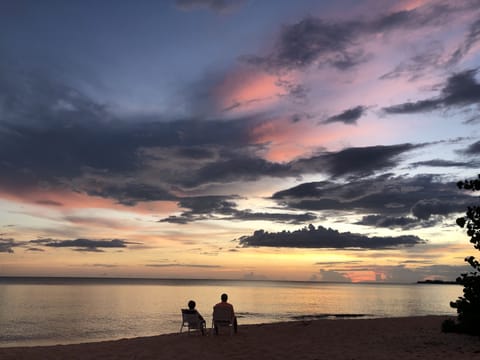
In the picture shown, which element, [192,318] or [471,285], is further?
[192,318]

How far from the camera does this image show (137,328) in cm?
4066

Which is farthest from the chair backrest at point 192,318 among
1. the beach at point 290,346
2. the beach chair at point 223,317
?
the beach chair at point 223,317

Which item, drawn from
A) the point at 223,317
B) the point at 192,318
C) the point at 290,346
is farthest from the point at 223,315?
the point at 290,346

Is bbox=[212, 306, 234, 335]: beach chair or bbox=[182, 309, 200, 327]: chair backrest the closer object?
bbox=[212, 306, 234, 335]: beach chair

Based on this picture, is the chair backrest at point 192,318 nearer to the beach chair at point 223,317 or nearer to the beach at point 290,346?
the beach at point 290,346

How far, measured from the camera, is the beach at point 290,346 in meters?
12.7

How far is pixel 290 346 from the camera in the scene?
47.6ft

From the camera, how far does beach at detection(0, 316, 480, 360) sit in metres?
12.7

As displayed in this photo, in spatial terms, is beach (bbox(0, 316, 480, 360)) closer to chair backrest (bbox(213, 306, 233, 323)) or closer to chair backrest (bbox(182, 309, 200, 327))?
chair backrest (bbox(182, 309, 200, 327))

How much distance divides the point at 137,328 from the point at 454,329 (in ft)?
103

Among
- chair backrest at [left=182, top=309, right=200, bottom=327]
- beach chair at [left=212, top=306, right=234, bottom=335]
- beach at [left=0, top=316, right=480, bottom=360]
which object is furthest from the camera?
chair backrest at [left=182, top=309, right=200, bottom=327]

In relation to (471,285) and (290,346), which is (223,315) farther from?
(471,285)

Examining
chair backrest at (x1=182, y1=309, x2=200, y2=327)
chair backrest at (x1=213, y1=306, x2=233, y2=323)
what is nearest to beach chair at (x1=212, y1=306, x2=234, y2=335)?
chair backrest at (x1=213, y1=306, x2=233, y2=323)

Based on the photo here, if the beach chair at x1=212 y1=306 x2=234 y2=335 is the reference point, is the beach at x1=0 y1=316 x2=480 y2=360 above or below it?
below
